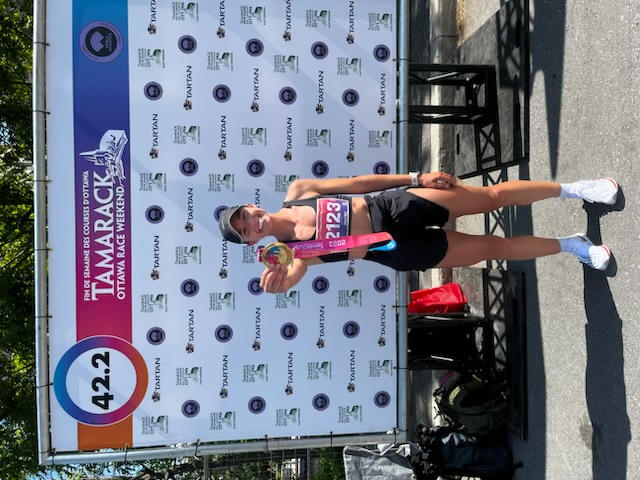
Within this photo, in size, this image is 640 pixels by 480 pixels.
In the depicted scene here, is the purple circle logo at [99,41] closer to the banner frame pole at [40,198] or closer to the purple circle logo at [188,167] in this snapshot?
the banner frame pole at [40,198]

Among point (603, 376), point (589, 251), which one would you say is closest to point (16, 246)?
point (589, 251)

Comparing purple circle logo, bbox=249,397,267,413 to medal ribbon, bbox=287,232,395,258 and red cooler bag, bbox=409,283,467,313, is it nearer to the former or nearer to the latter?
medal ribbon, bbox=287,232,395,258

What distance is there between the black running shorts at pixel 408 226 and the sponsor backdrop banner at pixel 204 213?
0.78 metres

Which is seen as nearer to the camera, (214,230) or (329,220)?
(329,220)

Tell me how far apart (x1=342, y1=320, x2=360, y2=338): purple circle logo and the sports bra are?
1010 millimetres

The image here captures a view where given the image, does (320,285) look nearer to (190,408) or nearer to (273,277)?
(273,277)

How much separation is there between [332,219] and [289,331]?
1.27m

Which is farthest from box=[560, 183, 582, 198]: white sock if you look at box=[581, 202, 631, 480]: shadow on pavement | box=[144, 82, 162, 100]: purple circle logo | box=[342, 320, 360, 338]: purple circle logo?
box=[144, 82, 162, 100]: purple circle logo

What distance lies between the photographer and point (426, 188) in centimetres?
390

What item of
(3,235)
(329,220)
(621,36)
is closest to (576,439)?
(329,220)

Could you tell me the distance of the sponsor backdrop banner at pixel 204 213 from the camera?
4211 millimetres

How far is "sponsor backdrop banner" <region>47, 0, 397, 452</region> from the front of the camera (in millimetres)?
4211

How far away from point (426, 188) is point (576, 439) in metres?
2.49

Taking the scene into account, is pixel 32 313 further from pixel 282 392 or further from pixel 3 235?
pixel 282 392
